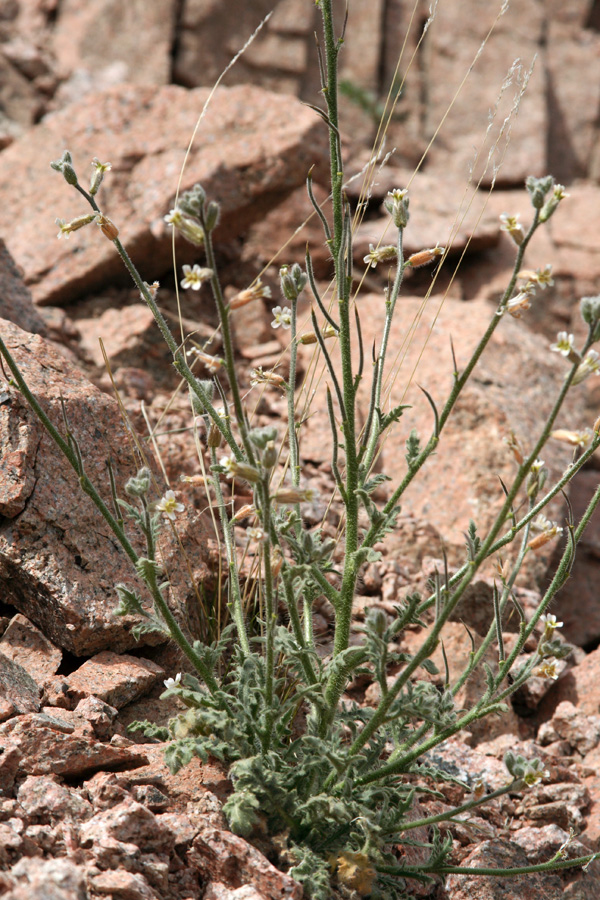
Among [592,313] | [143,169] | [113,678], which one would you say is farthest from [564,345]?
[143,169]

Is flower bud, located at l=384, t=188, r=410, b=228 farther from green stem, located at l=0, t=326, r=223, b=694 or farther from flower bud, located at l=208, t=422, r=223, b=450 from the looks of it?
green stem, located at l=0, t=326, r=223, b=694

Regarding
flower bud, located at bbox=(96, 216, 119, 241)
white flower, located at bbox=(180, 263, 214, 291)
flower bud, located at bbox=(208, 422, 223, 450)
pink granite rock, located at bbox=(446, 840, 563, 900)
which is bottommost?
pink granite rock, located at bbox=(446, 840, 563, 900)

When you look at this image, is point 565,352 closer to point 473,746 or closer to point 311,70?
point 473,746

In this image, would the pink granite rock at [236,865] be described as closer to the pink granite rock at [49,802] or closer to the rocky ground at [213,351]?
the rocky ground at [213,351]

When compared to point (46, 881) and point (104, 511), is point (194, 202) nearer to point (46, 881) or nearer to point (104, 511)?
point (104, 511)

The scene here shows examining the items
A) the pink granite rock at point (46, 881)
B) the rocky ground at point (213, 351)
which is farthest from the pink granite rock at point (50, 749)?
the pink granite rock at point (46, 881)

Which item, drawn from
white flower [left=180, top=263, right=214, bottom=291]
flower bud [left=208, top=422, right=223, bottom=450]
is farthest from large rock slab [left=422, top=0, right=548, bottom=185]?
white flower [left=180, top=263, right=214, bottom=291]

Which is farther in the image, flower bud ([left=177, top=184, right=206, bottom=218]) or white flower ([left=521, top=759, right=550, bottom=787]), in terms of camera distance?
white flower ([left=521, top=759, right=550, bottom=787])
